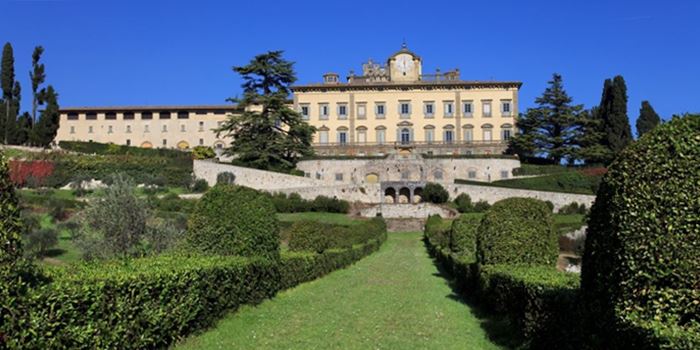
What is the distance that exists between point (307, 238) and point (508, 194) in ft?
103

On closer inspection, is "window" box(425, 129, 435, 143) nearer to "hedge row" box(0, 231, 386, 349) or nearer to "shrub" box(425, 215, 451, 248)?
"shrub" box(425, 215, 451, 248)

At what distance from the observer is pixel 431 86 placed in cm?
6425

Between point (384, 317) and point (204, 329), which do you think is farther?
point (384, 317)

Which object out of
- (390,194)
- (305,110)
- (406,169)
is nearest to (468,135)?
(406,169)

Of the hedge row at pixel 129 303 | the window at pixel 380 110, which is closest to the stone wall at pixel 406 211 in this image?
the window at pixel 380 110

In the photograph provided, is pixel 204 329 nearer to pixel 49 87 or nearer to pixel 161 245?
pixel 161 245

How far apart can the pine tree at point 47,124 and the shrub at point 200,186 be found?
52.1 feet

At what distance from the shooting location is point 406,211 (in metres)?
44.7

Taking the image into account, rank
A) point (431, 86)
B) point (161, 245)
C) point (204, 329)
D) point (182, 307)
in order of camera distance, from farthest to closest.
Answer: point (431, 86) < point (161, 245) < point (204, 329) < point (182, 307)

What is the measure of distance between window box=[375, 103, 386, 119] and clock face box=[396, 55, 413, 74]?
14.6 feet

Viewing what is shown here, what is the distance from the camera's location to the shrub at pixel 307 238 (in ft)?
60.0

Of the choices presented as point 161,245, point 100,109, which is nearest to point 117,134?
point 100,109

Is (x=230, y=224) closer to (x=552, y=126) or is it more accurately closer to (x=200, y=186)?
(x=200, y=186)

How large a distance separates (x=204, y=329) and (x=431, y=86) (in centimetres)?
5739
